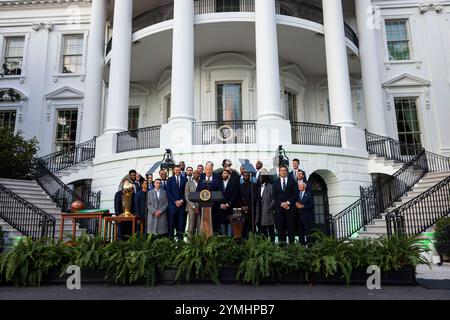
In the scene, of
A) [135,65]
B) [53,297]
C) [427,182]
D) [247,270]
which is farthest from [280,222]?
[135,65]

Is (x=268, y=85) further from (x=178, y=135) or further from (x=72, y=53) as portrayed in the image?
(x=72, y=53)

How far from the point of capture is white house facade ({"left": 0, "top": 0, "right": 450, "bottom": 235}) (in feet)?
48.6

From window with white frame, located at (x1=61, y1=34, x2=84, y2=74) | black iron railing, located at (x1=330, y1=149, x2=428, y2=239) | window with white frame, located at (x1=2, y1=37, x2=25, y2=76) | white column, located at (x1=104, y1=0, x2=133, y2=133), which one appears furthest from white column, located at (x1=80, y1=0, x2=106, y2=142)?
black iron railing, located at (x1=330, y1=149, x2=428, y2=239)

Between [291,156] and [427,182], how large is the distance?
538 centimetres

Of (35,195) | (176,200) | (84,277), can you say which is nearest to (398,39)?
(176,200)

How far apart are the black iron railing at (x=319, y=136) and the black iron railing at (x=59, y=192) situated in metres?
8.93

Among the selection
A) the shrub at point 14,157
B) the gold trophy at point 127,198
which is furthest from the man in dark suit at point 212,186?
the shrub at point 14,157

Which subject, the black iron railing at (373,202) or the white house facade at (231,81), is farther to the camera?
the white house facade at (231,81)

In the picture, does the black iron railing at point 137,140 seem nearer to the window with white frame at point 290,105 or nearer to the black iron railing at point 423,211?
the window with white frame at point 290,105

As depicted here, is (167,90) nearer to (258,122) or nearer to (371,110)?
(258,122)

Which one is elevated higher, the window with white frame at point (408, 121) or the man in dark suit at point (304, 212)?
the window with white frame at point (408, 121)

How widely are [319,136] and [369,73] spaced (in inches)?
202

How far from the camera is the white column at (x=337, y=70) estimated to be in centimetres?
1570

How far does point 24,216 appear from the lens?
12406mm
